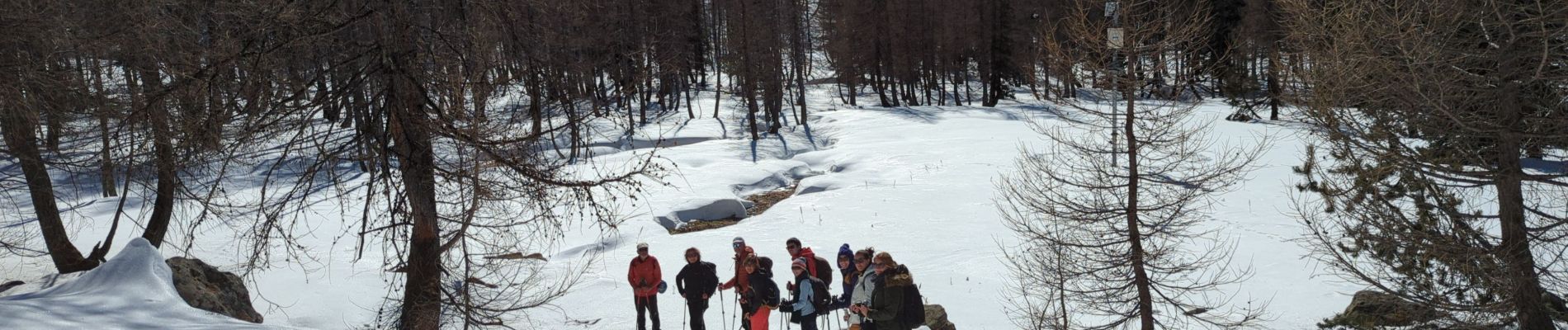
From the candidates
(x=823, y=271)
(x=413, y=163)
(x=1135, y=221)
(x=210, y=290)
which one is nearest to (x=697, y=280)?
(x=823, y=271)

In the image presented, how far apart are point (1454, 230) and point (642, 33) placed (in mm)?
31272

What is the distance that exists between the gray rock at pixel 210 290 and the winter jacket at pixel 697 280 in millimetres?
5102

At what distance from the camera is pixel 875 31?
46719 mm

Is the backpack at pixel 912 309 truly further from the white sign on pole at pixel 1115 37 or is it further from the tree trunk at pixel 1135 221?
the white sign on pole at pixel 1115 37

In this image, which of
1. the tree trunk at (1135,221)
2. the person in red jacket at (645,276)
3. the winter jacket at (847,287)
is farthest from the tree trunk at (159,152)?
the tree trunk at (1135,221)

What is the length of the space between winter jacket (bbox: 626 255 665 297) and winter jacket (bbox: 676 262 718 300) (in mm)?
384

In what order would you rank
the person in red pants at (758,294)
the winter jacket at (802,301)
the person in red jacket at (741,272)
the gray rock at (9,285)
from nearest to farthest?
1. the winter jacket at (802,301)
2. the person in red pants at (758,294)
3. the person in red jacket at (741,272)
4. the gray rock at (9,285)

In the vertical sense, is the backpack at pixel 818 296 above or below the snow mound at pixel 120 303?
below

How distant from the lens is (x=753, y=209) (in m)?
22.8

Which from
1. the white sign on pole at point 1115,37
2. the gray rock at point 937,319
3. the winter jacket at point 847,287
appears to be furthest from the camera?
the gray rock at point 937,319

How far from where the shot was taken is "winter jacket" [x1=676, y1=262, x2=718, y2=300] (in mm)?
10281

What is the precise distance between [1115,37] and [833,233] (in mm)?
9864

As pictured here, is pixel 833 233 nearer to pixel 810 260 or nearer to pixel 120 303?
pixel 810 260

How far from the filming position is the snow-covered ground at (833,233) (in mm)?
12961
